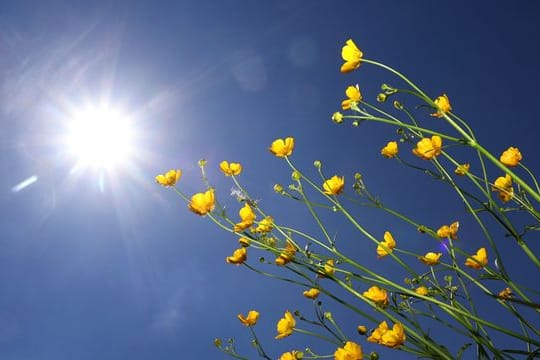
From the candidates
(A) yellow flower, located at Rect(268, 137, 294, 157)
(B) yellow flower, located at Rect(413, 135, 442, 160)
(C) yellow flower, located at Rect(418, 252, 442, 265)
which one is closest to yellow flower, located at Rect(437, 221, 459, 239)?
(C) yellow flower, located at Rect(418, 252, 442, 265)

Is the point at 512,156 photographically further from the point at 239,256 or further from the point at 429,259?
the point at 239,256

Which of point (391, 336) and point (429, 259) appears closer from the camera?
point (391, 336)

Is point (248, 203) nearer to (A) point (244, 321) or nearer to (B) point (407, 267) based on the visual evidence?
(B) point (407, 267)

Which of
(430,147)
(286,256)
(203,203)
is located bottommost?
(286,256)

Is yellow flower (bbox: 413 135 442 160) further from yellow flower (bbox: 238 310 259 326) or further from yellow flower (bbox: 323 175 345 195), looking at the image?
yellow flower (bbox: 238 310 259 326)

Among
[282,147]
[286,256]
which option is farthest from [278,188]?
[286,256]

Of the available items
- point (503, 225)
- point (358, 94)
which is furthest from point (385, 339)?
point (358, 94)
